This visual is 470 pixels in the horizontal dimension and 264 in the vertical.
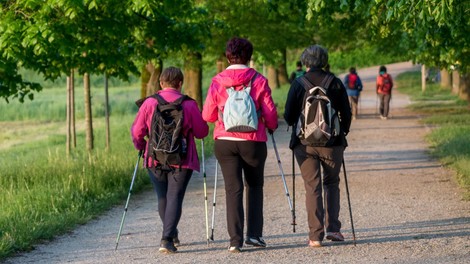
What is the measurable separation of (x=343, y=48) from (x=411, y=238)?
103ft

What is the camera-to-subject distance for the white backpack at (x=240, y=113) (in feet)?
29.8

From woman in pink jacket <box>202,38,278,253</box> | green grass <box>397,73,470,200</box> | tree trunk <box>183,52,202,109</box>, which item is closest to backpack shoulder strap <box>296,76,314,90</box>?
woman in pink jacket <box>202,38,278,253</box>

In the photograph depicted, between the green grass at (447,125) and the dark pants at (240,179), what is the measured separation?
4.28 meters

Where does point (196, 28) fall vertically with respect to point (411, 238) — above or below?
above

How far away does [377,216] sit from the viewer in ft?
38.2

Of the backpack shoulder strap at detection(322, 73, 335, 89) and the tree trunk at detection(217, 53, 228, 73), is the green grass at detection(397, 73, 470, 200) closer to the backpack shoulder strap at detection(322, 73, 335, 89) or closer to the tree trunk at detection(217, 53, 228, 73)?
the backpack shoulder strap at detection(322, 73, 335, 89)

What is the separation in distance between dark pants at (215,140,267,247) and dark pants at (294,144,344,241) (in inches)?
17.5

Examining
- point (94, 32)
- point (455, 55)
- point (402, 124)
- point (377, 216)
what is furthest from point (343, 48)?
point (377, 216)

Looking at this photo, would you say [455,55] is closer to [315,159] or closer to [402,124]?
[315,159]

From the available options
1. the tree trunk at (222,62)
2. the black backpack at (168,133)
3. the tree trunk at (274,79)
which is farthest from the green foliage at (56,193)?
the tree trunk at (274,79)

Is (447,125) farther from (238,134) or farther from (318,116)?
(238,134)

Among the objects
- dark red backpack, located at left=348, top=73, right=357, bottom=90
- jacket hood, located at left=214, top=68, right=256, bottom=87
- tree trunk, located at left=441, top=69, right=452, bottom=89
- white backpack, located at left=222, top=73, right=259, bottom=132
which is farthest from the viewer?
tree trunk, located at left=441, top=69, right=452, bottom=89

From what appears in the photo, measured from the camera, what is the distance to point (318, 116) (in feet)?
30.9

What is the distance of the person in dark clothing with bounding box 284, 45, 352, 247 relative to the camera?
9.55 metres
